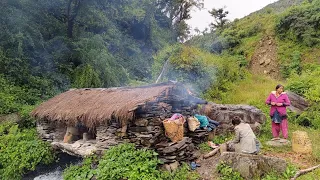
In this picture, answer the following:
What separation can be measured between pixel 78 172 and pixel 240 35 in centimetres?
1976

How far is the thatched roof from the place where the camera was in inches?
265

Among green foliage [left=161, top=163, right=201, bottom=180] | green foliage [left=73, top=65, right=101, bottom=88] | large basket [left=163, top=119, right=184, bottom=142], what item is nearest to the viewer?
green foliage [left=161, top=163, right=201, bottom=180]

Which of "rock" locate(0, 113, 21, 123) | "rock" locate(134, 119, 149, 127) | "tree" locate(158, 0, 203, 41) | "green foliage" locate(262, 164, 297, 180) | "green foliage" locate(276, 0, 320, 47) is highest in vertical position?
"tree" locate(158, 0, 203, 41)

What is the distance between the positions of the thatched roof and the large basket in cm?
72

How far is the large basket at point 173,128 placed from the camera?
6.70m

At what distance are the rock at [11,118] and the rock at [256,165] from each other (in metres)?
8.47

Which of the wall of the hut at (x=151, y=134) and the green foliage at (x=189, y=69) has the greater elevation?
the green foliage at (x=189, y=69)

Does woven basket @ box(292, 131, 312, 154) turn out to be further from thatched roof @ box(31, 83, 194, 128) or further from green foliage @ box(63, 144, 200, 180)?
thatched roof @ box(31, 83, 194, 128)

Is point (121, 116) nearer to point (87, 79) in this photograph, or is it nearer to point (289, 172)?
point (289, 172)

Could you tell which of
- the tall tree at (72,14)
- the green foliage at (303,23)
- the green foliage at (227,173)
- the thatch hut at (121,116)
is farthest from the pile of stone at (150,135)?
the green foliage at (303,23)

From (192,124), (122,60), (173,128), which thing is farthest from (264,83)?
(173,128)

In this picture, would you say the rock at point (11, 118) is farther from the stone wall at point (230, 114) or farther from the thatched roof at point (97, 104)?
the stone wall at point (230, 114)

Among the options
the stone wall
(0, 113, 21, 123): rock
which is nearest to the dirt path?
the stone wall

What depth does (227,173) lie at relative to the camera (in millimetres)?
6172
